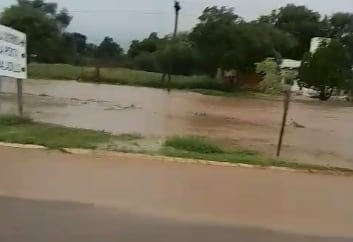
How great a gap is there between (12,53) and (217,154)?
2975 millimetres

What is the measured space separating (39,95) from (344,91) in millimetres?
6829

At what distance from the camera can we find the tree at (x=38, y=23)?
9.19 meters

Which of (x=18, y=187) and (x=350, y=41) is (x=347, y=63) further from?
(x=18, y=187)

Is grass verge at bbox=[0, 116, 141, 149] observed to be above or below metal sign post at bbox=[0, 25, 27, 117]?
below

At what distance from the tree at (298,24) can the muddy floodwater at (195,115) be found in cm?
143

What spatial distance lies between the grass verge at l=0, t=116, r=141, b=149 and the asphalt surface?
2916 mm

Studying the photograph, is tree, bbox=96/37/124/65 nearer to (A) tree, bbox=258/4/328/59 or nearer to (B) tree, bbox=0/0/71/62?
(B) tree, bbox=0/0/71/62

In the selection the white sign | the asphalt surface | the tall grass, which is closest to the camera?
the asphalt surface

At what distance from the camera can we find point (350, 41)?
7320mm

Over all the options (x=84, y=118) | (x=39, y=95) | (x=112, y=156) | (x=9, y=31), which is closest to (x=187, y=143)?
(x=112, y=156)

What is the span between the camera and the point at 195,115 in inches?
549

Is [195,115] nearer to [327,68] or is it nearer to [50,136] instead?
[327,68]

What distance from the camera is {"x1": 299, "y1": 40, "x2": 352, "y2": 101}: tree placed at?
26.7ft

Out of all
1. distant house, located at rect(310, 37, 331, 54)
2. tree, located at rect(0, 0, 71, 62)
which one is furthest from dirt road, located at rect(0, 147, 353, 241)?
tree, located at rect(0, 0, 71, 62)
